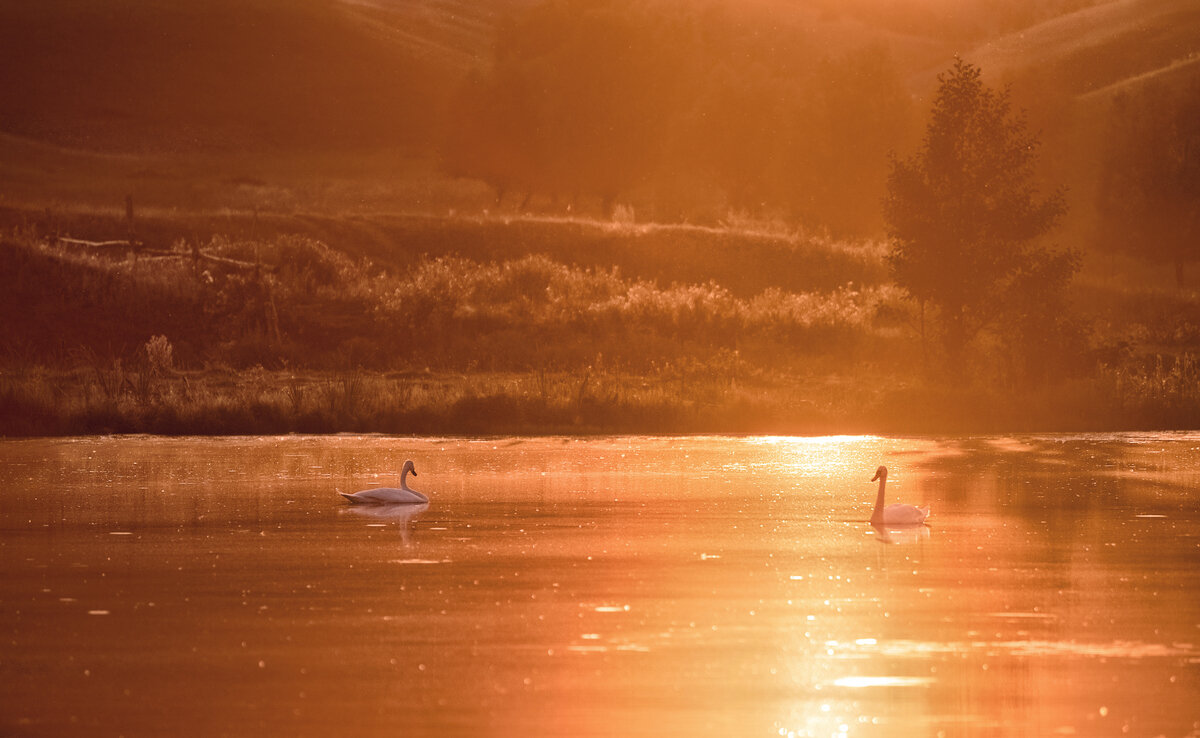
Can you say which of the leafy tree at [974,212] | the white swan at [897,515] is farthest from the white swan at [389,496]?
the leafy tree at [974,212]

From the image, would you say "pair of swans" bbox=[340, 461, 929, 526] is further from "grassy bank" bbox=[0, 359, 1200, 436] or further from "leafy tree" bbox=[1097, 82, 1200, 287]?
"leafy tree" bbox=[1097, 82, 1200, 287]

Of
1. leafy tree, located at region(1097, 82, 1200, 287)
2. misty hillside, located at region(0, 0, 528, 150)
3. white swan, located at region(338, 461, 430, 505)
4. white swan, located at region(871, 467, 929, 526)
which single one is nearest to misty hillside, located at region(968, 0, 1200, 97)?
leafy tree, located at region(1097, 82, 1200, 287)

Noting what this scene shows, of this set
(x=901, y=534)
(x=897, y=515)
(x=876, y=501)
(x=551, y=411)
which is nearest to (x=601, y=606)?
(x=901, y=534)

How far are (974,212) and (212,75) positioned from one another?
336 ft

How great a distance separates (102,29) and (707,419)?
109 meters

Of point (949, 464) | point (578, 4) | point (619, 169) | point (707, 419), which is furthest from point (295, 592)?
point (578, 4)

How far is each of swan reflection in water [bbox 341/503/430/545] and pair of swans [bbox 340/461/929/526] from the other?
A: 0.08 meters

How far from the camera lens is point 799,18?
7495 inches

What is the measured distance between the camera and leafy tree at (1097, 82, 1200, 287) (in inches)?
3548

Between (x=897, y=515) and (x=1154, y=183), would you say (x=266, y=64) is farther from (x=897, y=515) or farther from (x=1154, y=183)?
(x=897, y=515)

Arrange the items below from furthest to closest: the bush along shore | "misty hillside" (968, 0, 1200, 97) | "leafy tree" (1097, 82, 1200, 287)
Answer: "misty hillside" (968, 0, 1200, 97) → "leafy tree" (1097, 82, 1200, 287) → the bush along shore

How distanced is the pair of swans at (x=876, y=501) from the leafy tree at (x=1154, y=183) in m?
67.2

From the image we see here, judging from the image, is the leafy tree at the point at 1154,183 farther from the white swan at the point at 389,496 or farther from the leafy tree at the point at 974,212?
the white swan at the point at 389,496

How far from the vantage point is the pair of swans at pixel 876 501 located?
976 inches
